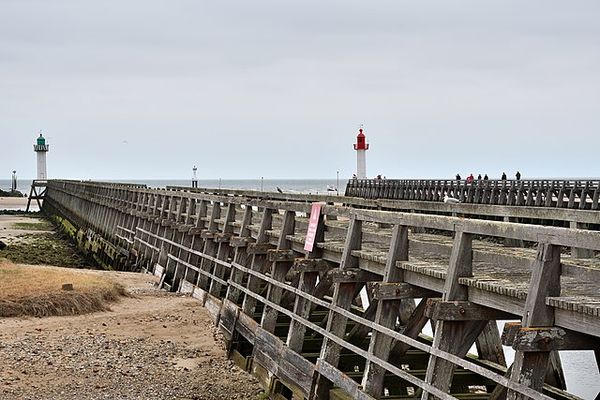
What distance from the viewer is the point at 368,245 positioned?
12.0 metres

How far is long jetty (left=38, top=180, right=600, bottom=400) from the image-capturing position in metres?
6.38

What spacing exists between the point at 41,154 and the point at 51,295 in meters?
90.5

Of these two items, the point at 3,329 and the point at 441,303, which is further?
the point at 3,329

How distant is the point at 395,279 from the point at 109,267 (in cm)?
2465

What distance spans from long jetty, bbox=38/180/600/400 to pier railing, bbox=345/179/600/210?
1579 cm

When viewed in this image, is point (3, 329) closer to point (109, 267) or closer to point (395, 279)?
point (395, 279)

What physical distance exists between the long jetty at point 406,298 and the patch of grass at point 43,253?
613 inches

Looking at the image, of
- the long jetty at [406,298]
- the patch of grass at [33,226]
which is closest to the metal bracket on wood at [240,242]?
the long jetty at [406,298]

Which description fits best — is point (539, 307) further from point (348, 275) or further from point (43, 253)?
point (43, 253)

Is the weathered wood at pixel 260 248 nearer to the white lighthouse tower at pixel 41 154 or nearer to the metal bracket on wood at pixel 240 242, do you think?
the metal bracket on wood at pixel 240 242

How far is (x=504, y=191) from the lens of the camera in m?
38.0

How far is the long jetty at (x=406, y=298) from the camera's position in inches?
251

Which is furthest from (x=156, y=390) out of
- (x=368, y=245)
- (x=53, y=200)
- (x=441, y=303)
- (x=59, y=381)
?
(x=53, y=200)

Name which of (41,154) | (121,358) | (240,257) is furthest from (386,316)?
(41,154)
